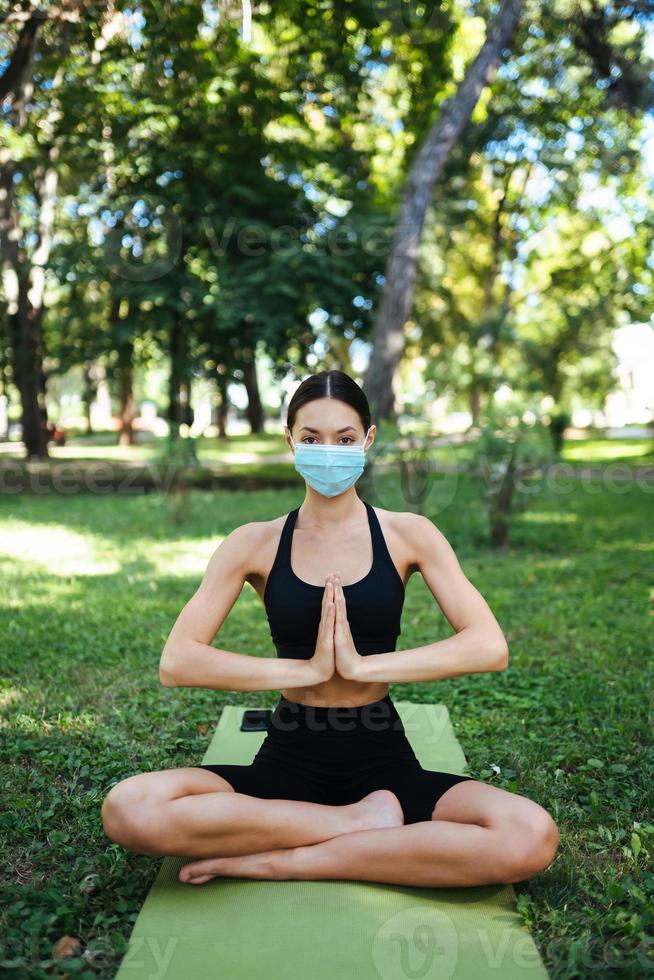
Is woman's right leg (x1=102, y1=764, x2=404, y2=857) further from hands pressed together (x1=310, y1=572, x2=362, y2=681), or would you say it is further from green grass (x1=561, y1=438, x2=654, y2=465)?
green grass (x1=561, y1=438, x2=654, y2=465)

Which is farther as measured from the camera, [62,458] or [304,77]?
[62,458]

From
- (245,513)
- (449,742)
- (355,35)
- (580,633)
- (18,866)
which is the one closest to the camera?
(18,866)

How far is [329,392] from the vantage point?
2600 millimetres

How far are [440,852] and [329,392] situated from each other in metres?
1.40

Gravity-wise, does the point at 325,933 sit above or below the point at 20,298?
below

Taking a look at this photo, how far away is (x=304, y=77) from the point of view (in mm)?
12859

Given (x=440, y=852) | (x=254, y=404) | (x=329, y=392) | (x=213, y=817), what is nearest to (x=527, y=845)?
(x=440, y=852)

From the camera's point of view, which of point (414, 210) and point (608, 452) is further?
point (608, 452)

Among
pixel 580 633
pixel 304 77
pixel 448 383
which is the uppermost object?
pixel 304 77

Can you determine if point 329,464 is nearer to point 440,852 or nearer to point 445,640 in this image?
point 445,640

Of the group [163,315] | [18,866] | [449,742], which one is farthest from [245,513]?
[18,866]

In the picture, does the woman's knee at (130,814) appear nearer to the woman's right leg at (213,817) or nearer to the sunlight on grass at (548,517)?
the woman's right leg at (213,817)

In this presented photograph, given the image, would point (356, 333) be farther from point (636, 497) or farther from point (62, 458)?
point (62, 458)

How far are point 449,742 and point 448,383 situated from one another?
21441 millimetres
